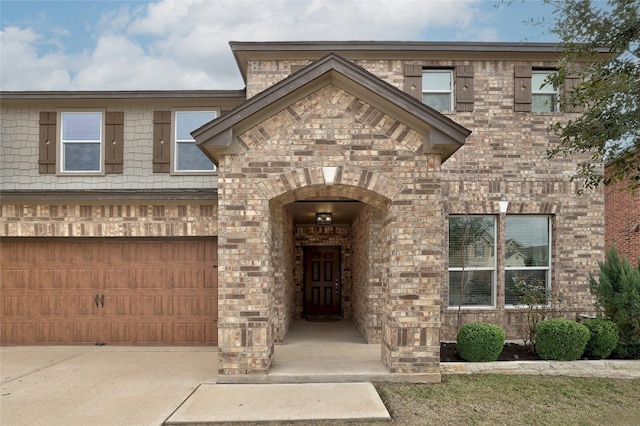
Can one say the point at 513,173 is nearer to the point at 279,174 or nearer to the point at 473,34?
the point at 473,34

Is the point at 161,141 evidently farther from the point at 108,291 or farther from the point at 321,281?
the point at 321,281

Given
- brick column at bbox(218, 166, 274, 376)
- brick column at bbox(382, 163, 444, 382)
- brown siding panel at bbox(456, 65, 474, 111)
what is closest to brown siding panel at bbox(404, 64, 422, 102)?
brown siding panel at bbox(456, 65, 474, 111)

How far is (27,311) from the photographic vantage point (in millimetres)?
9078

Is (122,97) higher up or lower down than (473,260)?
higher up

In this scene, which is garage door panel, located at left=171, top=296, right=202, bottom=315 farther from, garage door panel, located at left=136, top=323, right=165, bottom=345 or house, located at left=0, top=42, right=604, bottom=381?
garage door panel, located at left=136, top=323, right=165, bottom=345

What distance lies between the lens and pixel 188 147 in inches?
377

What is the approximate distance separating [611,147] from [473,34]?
6.41 m

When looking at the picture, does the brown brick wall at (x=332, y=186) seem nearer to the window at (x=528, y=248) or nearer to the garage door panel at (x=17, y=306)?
the window at (x=528, y=248)

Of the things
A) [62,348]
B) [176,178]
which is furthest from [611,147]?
[62,348]

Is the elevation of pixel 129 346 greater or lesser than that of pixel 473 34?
lesser

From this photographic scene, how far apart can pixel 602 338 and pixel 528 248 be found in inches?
103

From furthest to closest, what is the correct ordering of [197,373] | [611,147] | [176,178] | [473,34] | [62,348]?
[473,34]
[176,178]
[62,348]
[197,373]
[611,147]

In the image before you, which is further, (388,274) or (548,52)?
(548,52)

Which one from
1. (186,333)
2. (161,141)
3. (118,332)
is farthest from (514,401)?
(161,141)
